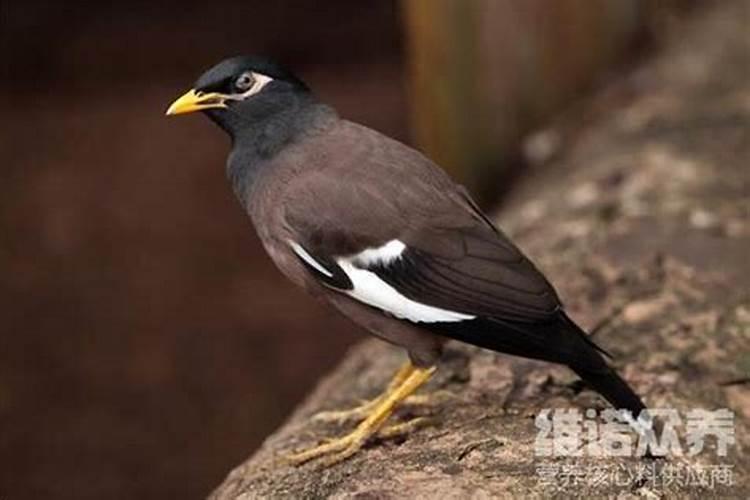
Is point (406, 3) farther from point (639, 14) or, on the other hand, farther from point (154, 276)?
point (154, 276)

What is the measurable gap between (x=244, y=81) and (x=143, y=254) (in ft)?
8.66

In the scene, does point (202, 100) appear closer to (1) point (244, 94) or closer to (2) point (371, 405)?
(1) point (244, 94)

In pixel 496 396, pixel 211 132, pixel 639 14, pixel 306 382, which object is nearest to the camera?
pixel 496 396

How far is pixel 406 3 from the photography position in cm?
410

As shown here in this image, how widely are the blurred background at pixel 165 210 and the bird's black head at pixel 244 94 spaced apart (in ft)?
5.75

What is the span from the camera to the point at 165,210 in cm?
510

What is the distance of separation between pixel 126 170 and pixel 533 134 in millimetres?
1579

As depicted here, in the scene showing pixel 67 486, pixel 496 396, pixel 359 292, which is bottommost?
pixel 67 486

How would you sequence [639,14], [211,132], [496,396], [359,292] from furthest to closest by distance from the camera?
[211,132] < [639,14] < [496,396] < [359,292]

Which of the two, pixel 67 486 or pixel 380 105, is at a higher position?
pixel 380 105

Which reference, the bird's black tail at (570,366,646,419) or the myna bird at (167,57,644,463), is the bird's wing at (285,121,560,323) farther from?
the bird's black tail at (570,366,646,419)

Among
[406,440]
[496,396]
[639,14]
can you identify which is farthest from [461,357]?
[639,14]

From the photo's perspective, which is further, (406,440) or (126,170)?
(126,170)

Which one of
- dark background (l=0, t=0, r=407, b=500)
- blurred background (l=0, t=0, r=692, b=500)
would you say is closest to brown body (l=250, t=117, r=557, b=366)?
blurred background (l=0, t=0, r=692, b=500)
